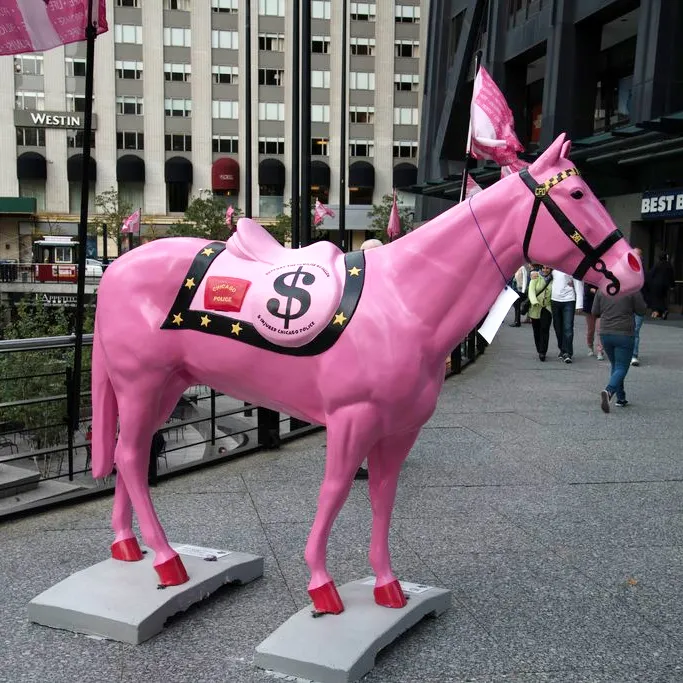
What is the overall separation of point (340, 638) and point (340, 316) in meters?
1.39

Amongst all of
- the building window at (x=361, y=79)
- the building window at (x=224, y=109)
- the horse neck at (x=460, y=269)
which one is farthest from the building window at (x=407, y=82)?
the horse neck at (x=460, y=269)

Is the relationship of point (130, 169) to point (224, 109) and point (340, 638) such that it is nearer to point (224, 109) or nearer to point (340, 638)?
point (224, 109)

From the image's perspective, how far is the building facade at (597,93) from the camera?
62.6 feet

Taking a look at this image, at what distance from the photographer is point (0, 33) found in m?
4.61

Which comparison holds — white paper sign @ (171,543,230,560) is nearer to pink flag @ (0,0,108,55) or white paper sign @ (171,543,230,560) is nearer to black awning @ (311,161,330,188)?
pink flag @ (0,0,108,55)

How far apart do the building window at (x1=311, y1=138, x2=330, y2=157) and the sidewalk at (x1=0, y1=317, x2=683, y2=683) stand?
1771 inches

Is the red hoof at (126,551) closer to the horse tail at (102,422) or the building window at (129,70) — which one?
the horse tail at (102,422)

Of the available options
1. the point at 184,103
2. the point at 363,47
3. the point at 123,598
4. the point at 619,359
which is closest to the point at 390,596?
the point at 123,598

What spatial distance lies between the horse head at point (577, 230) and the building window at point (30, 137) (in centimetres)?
5196

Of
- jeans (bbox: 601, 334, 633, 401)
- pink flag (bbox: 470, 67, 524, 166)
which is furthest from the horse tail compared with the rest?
jeans (bbox: 601, 334, 633, 401)

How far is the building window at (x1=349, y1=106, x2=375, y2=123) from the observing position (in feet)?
167

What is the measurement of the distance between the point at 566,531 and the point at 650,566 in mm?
657

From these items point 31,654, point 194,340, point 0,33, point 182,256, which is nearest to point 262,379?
point 194,340

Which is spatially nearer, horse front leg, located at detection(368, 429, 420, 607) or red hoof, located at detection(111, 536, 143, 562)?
horse front leg, located at detection(368, 429, 420, 607)
